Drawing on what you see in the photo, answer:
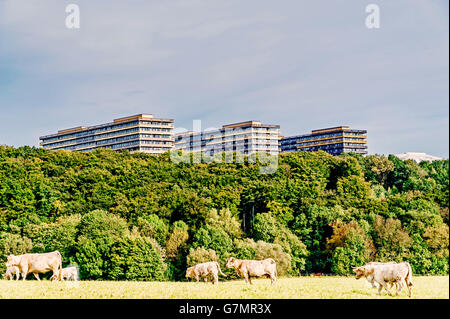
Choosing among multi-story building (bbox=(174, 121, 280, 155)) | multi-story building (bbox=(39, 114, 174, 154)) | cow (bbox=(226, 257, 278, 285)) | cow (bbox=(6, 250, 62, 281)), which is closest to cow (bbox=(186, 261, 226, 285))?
cow (bbox=(226, 257, 278, 285))

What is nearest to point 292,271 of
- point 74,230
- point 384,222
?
point 384,222

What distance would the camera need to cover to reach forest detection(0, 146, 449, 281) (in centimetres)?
7156

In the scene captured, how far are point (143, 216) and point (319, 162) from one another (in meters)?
42.1

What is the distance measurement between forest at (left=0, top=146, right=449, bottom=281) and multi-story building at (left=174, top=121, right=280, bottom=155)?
23.8 metres

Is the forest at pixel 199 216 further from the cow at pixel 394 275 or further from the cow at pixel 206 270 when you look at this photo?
the cow at pixel 394 275

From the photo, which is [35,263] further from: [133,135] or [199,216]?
[133,135]

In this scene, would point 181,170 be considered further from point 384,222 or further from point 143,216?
point 384,222

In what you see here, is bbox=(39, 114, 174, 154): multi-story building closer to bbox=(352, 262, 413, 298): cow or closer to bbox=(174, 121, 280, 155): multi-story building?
bbox=(174, 121, 280, 155): multi-story building

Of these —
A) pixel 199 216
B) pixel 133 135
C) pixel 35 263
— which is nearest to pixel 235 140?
pixel 133 135

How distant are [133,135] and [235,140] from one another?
101ft

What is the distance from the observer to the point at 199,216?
3258 inches

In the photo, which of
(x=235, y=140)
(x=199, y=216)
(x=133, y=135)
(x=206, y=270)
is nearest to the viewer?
(x=206, y=270)

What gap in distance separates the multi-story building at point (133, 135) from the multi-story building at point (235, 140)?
7.88m

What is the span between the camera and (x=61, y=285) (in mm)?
24141
